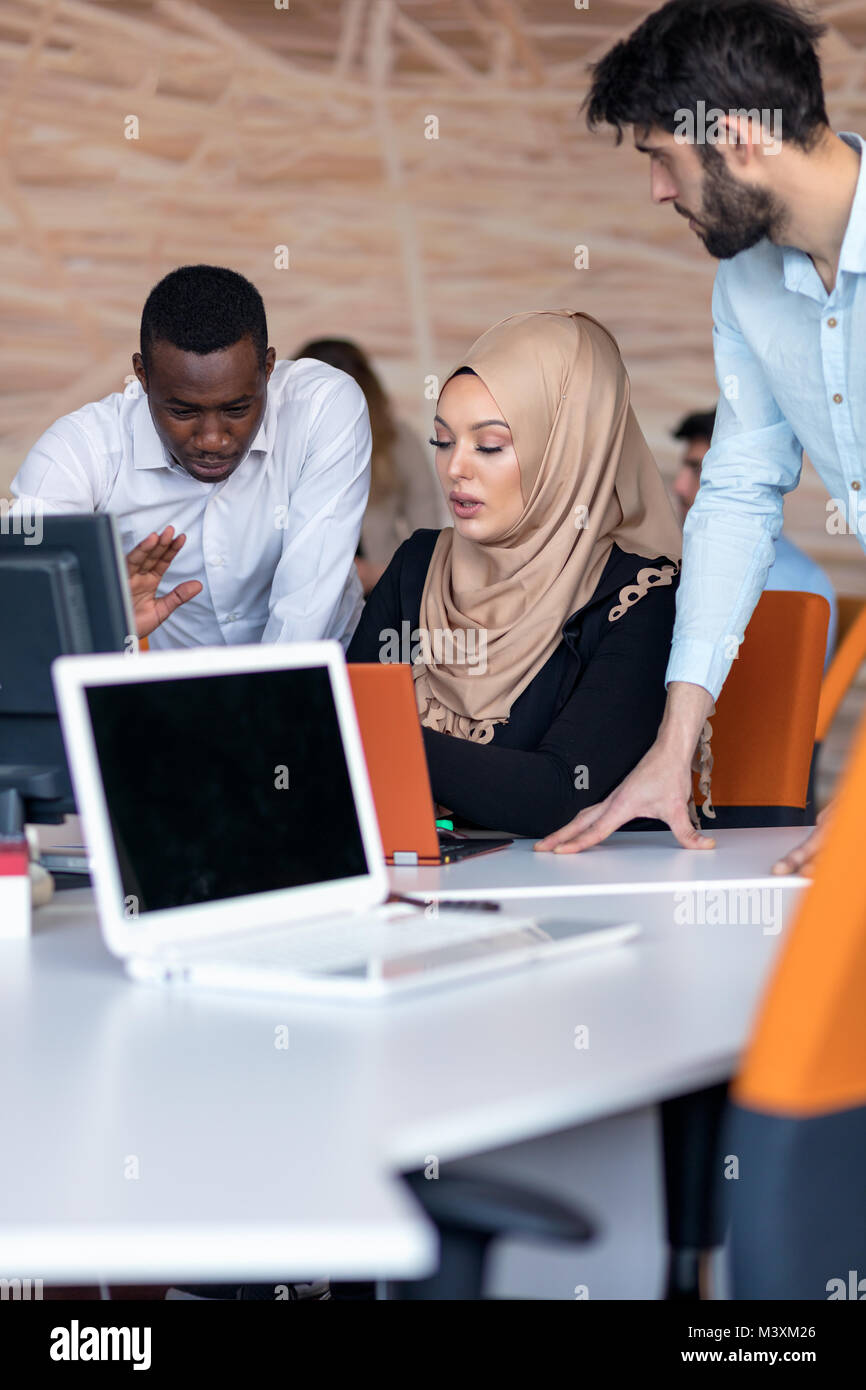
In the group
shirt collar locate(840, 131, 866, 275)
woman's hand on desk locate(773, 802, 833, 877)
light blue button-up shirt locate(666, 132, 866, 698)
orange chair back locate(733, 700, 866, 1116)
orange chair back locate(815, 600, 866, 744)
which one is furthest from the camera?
light blue button-up shirt locate(666, 132, 866, 698)

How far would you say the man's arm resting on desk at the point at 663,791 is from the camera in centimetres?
180

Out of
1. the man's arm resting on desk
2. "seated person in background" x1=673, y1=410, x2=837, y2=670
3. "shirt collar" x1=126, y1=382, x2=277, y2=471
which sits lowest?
the man's arm resting on desk

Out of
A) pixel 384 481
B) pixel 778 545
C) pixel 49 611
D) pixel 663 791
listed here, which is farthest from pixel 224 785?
A: pixel 384 481

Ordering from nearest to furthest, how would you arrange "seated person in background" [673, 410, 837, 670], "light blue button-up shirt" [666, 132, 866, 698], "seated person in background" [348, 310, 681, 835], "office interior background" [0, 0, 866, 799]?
1. "light blue button-up shirt" [666, 132, 866, 698]
2. "seated person in background" [348, 310, 681, 835]
3. "seated person in background" [673, 410, 837, 670]
4. "office interior background" [0, 0, 866, 799]

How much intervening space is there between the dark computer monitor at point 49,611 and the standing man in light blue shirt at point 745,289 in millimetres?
637

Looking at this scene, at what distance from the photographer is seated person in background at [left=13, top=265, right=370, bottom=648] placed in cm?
236

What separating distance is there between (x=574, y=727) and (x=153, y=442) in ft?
3.21

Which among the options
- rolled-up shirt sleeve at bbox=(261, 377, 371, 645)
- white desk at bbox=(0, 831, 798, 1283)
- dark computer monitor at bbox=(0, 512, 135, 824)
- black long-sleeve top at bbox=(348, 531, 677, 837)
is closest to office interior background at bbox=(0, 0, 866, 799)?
rolled-up shirt sleeve at bbox=(261, 377, 371, 645)

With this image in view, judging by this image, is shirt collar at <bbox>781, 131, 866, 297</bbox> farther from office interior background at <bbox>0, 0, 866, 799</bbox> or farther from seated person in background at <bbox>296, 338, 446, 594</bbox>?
office interior background at <bbox>0, 0, 866, 799</bbox>

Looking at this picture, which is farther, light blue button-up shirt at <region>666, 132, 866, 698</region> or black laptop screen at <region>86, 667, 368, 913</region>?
light blue button-up shirt at <region>666, 132, 866, 698</region>

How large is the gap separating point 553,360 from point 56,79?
327 cm

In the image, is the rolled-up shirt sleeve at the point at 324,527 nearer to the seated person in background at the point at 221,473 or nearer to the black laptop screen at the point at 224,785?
the seated person in background at the point at 221,473

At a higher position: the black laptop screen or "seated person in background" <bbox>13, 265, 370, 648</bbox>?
"seated person in background" <bbox>13, 265, 370, 648</bbox>

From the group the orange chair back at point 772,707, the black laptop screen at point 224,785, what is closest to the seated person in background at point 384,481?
the orange chair back at point 772,707
